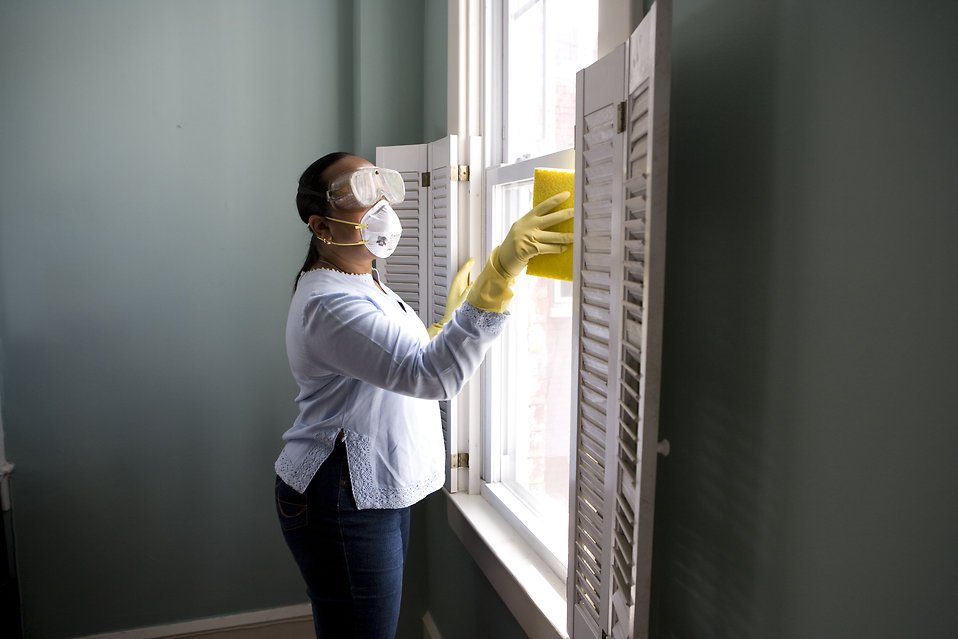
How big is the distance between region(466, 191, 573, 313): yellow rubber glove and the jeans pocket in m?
0.58

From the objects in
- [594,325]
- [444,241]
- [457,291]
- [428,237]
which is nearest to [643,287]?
[594,325]

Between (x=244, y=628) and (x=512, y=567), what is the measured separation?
4.75 ft

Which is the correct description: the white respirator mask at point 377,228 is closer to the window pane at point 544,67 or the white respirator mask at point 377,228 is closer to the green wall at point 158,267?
the window pane at point 544,67

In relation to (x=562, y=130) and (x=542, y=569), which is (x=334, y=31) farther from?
(x=542, y=569)

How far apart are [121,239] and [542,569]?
172 centimetres

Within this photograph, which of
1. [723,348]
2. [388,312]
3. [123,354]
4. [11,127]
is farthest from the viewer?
[123,354]

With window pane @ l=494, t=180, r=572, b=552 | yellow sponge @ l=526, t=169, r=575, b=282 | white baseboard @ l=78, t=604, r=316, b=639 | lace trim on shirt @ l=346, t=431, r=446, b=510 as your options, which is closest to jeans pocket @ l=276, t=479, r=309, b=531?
lace trim on shirt @ l=346, t=431, r=446, b=510

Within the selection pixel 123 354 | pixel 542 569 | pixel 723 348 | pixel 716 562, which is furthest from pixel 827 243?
pixel 123 354

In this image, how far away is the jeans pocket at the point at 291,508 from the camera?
145cm

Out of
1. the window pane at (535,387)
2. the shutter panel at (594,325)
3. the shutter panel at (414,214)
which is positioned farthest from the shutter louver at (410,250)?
the shutter panel at (594,325)

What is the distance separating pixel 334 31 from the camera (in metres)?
2.41

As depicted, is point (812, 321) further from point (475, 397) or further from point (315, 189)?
point (475, 397)

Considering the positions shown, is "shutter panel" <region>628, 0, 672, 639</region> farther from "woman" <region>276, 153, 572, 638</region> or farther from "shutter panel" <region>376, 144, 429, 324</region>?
"shutter panel" <region>376, 144, 429, 324</region>

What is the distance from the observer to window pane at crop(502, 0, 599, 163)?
57.1 inches
